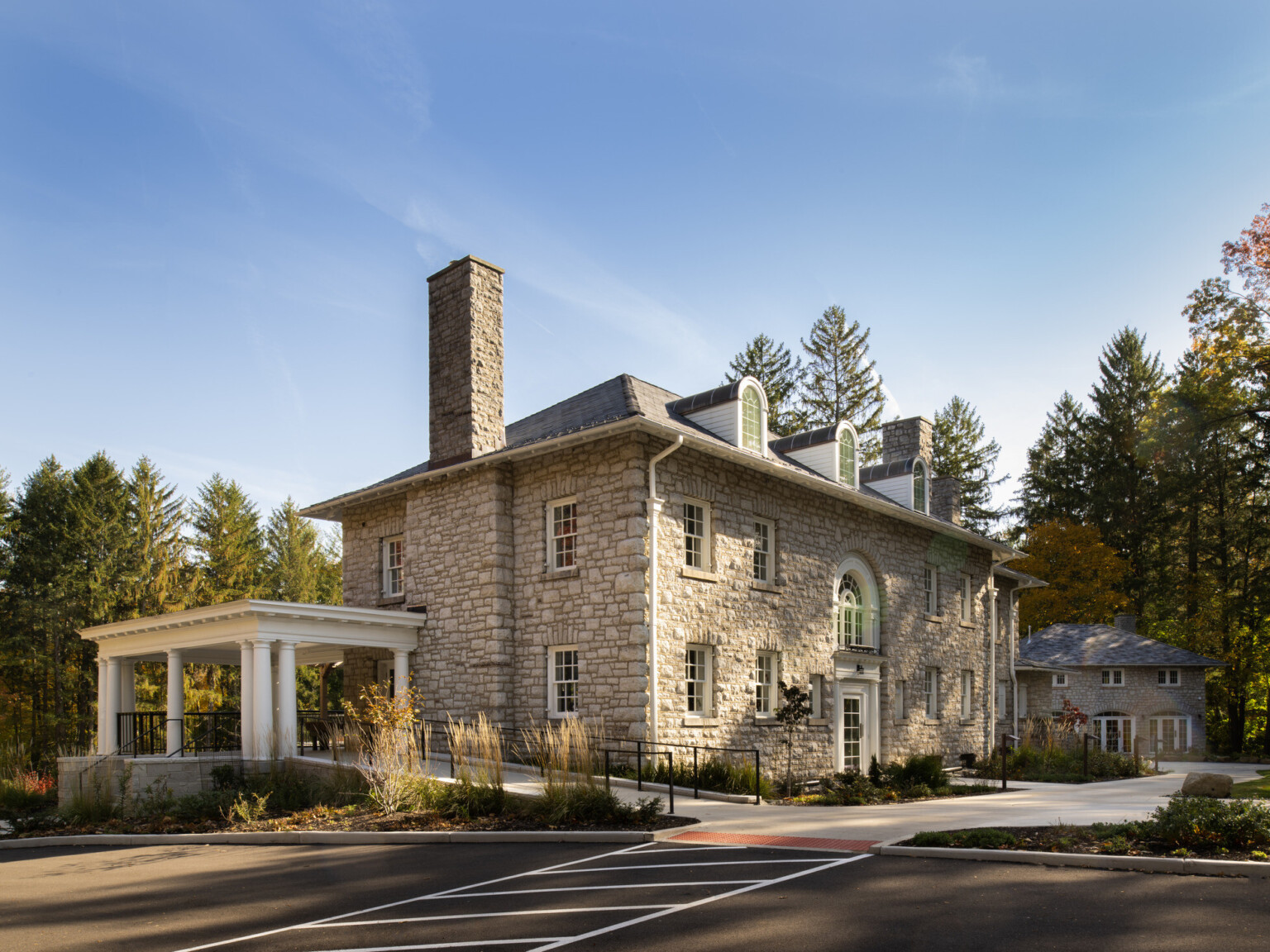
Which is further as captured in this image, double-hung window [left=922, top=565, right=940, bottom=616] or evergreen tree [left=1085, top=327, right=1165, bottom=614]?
evergreen tree [left=1085, top=327, right=1165, bottom=614]

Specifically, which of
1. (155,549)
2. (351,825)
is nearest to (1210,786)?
(351,825)

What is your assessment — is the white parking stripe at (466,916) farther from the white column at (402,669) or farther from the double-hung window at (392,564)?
the double-hung window at (392,564)

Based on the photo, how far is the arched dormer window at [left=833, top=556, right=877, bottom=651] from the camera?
21484 millimetres

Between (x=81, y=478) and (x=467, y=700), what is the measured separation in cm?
2812

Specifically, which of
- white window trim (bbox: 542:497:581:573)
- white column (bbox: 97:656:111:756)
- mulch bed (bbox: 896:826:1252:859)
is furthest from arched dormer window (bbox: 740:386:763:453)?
white column (bbox: 97:656:111:756)

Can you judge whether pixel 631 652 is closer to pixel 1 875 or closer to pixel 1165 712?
pixel 1 875

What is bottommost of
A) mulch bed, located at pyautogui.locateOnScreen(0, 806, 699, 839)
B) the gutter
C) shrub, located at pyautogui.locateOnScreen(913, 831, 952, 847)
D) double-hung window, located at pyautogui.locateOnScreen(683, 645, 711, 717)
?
mulch bed, located at pyautogui.locateOnScreen(0, 806, 699, 839)

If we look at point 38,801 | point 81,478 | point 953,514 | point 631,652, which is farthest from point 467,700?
point 81,478

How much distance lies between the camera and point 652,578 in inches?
629

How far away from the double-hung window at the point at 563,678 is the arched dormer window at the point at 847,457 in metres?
8.17

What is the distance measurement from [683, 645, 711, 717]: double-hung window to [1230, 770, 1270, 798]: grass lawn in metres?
9.37

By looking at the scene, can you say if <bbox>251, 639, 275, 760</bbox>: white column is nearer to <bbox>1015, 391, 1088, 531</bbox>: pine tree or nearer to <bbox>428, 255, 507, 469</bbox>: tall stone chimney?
<bbox>428, 255, 507, 469</bbox>: tall stone chimney

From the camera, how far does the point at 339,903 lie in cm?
789

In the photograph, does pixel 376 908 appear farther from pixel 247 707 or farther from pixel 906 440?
pixel 906 440
